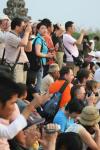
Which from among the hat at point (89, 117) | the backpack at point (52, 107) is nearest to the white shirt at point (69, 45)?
the backpack at point (52, 107)

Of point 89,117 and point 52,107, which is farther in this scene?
point 52,107

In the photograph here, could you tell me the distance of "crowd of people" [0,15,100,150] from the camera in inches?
149

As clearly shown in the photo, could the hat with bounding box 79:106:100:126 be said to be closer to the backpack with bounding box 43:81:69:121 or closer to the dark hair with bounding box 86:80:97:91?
the backpack with bounding box 43:81:69:121

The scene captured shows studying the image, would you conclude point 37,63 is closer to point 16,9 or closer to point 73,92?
point 73,92

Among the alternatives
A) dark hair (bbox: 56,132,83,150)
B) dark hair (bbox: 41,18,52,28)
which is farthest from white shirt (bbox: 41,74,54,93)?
dark hair (bbox: 56,132,83,150)

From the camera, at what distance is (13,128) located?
3607 mm

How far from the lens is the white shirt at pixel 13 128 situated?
3.59 metres

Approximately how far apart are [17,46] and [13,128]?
4490mm

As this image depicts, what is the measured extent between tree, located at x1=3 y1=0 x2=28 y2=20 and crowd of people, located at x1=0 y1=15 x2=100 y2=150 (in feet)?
29.1

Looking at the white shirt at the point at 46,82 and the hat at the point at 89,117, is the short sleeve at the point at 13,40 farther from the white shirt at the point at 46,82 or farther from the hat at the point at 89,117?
the hat at the point at 89,117

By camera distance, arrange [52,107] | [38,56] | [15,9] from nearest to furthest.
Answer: [52,107]
[38,56]
[15,9]

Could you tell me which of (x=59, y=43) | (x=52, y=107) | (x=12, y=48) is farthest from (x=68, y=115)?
(x=59, y=43)

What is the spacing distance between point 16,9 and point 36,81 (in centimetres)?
1297

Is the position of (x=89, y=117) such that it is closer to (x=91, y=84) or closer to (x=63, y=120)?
(x=63, y=120)
